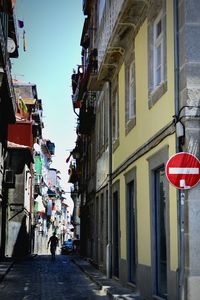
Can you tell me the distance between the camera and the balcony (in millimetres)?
13047

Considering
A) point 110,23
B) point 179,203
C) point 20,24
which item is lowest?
point 179,203

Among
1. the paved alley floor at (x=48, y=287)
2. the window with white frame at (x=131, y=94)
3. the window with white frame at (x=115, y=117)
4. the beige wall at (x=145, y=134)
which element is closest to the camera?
the beige wall at (x=145, y=134)

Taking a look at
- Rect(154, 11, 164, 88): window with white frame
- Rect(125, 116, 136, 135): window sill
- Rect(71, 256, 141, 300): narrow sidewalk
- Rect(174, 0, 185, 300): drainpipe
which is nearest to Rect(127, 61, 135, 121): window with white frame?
Rect(125, 116, 136, 135): window sill

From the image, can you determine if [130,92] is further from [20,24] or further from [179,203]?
[20,24]

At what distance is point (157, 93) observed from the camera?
11.4 meters

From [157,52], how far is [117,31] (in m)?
3.07

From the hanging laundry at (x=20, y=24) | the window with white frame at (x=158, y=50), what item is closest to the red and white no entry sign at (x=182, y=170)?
the window with white frame at (x=158, y=50)

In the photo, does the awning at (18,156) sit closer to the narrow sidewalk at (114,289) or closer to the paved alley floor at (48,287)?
the paved alley floor at (48,287)

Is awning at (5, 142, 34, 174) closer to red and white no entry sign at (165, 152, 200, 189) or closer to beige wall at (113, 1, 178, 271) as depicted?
beige wall at (113, 1, 178, 271)

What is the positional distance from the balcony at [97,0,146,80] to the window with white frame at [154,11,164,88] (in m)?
1.10

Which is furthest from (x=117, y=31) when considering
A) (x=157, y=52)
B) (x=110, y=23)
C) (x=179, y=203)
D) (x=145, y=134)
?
(x=179, y=203)

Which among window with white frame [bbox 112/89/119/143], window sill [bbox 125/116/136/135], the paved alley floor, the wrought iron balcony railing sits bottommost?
the paved alley floor

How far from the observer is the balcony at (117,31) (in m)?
13.0

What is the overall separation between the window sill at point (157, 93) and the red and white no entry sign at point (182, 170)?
2815 mm
